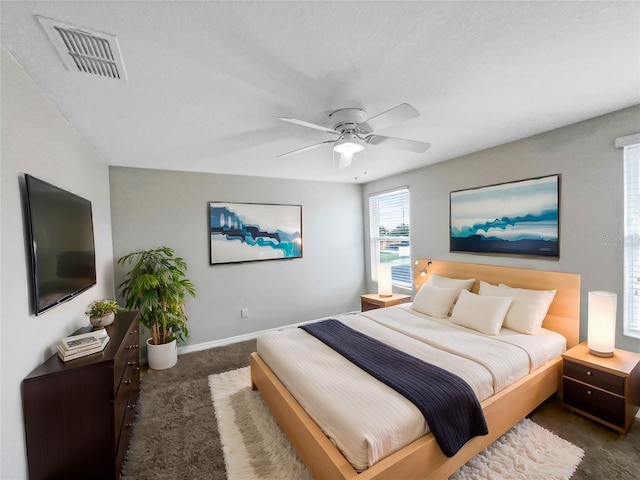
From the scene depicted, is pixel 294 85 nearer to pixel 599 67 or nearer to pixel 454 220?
pixel 599 67

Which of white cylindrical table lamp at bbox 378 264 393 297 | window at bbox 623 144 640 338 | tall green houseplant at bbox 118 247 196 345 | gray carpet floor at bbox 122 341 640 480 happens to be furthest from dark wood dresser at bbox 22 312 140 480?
window at bbox 623 144 640 338

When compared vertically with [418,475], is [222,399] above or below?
below

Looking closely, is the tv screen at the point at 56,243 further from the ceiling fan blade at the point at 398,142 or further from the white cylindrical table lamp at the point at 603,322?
the white cylindrical table lamp at the point at 603,322

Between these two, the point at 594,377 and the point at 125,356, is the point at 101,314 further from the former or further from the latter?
the point at 594,377

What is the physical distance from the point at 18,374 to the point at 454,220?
3929 millimetres

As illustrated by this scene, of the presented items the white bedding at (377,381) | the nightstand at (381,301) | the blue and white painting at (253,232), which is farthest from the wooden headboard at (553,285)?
the blue and white painting at (253,232)

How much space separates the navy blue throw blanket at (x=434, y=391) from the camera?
1.54 meters

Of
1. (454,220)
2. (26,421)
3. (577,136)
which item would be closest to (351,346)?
(26,421)

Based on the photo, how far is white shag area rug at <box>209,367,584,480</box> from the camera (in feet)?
5.67

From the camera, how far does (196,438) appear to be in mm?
2098

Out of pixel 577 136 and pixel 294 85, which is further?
pixel 577 136

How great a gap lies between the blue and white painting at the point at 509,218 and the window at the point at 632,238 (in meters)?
0.45

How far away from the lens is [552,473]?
5.59ft

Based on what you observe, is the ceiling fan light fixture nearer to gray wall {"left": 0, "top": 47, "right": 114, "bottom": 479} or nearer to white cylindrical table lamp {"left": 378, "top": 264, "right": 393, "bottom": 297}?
gray wall {"left": 0, "top": 47, "right": 114, "bottom": 479}
